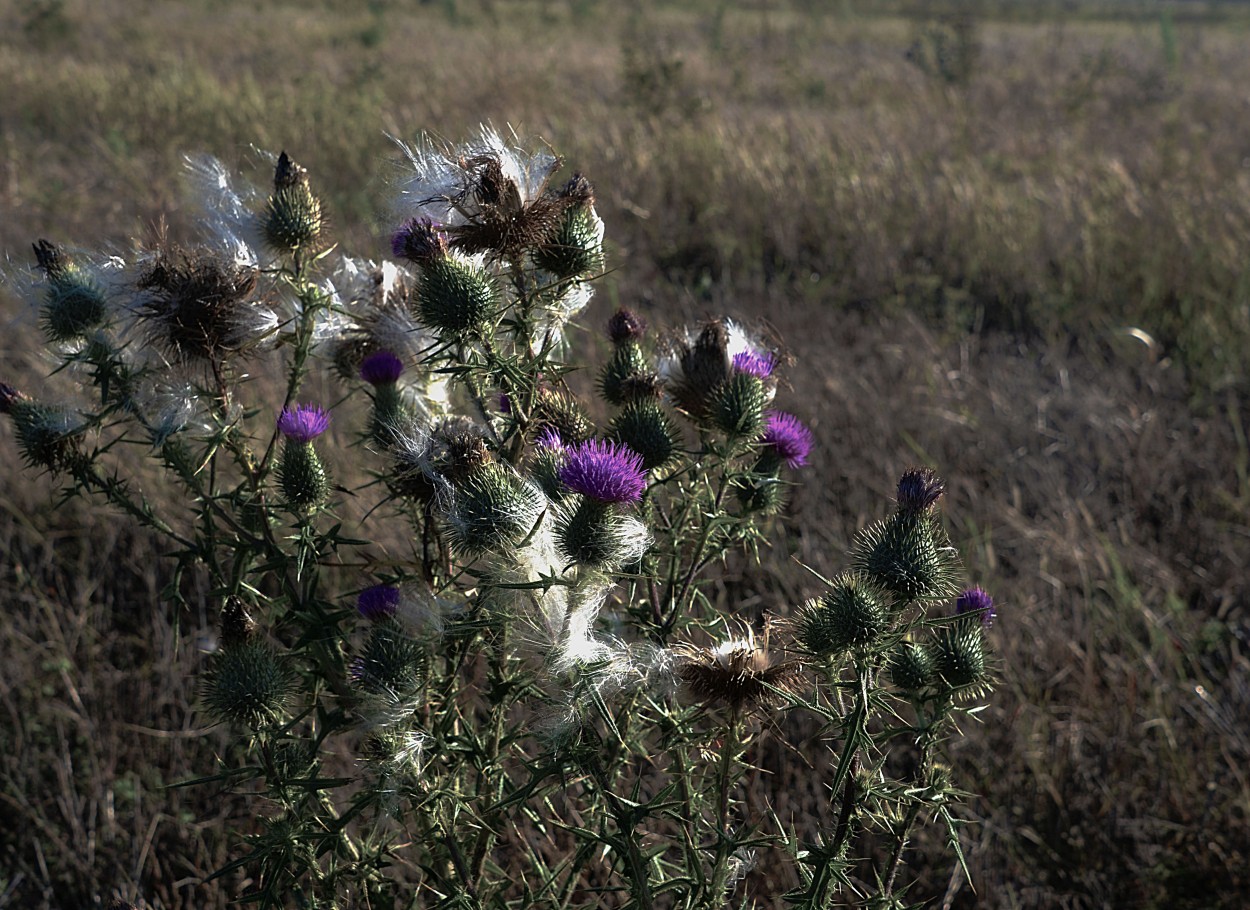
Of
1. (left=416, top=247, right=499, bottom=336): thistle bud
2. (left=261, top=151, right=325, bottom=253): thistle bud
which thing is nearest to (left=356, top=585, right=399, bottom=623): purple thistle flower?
(left=416, top=247, right=499, bottom=336): thistle bud

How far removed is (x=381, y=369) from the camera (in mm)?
1709

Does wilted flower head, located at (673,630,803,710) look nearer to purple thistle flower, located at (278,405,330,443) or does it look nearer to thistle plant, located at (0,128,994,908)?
thistle plant, located at (0,128,994,908)

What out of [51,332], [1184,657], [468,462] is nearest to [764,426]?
[468,462]

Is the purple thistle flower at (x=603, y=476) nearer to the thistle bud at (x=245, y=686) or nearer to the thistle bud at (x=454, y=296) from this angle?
the thistle bud at (x=454, y=296)

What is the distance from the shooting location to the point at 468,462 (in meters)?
1.48

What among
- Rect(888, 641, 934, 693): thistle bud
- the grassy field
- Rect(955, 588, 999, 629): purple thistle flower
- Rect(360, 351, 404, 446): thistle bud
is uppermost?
Rect(360, 351, 404, 446): thistle bud

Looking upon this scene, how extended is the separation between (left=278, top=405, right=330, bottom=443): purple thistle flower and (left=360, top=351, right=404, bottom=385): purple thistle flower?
0.10 m

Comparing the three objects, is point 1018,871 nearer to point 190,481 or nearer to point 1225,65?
point 190,481

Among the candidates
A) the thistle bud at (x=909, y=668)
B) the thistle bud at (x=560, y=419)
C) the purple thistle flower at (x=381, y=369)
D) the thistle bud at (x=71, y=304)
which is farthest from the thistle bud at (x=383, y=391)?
the thistle bud at (x=909, y=668)

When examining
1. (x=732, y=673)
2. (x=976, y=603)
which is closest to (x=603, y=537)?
(x=732, y=673)

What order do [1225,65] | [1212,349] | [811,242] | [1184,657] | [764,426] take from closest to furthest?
[764,426] → [1184,657] → [1212,349] → [811,242] → [1225,65]

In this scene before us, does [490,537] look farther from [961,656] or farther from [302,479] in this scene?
[961,656]

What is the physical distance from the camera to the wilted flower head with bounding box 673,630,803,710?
1445 mm

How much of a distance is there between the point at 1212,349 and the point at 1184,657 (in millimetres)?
2193
